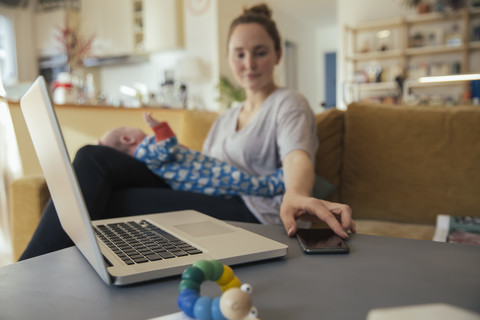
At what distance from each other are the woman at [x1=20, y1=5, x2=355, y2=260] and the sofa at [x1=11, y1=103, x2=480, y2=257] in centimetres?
28

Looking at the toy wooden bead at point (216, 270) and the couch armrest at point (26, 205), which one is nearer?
the toy wooden bead at point (216, 270)

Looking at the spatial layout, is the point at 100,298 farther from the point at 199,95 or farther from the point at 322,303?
the point at 199,95

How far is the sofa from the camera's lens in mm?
1366

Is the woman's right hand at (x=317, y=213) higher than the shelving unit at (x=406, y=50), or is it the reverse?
the shelving unit at (x=406, y=50)

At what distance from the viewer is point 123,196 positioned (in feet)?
3.60

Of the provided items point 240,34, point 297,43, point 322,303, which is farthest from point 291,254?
point 297,43

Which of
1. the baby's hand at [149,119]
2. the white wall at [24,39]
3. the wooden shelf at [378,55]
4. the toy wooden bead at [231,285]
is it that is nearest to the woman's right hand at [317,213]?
the toy wooden bead at [231,285]

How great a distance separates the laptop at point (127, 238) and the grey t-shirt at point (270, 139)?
0.45 meters

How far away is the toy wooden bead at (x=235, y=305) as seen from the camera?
33cm

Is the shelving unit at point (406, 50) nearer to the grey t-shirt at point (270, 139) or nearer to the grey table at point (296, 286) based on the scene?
the grey t-shirt at point (270, 139)

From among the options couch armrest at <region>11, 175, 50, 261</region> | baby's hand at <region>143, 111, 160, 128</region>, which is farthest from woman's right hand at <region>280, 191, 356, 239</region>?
couch armrest at <region>11, 175, 50, 261</region>

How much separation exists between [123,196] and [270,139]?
479 mm

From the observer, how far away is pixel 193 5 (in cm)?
551

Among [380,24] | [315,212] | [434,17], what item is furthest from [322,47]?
[315,212]
